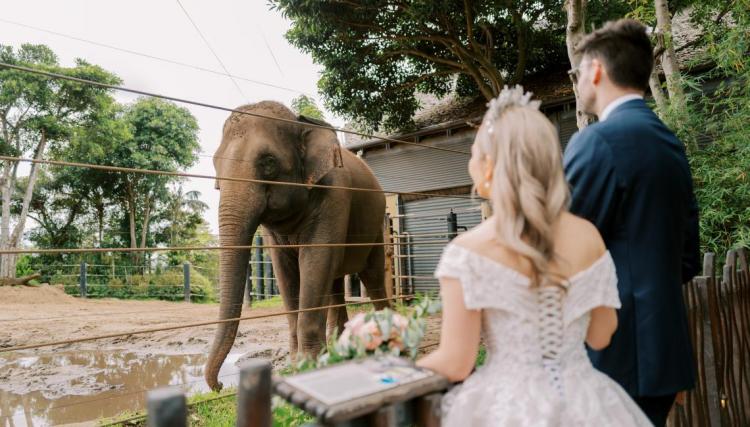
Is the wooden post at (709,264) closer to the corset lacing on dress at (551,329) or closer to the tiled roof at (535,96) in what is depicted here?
the corset lacing on dress at (551,329)

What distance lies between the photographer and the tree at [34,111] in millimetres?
16156

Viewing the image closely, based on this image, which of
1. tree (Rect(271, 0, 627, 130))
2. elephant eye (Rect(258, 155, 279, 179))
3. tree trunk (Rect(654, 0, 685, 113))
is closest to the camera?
elephant eye (Rect(258, 155, 279, 179))

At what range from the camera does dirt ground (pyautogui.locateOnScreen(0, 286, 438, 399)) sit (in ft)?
17.1

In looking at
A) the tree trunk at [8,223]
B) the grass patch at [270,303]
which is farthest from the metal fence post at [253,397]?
the tree trunk at [8,223]

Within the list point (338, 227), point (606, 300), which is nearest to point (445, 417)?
point (606, 300)

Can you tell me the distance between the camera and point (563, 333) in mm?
1151

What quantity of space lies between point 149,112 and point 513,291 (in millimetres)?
21913

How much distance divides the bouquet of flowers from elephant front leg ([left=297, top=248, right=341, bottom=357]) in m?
2.87

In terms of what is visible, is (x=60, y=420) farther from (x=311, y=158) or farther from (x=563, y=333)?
(x=563, y=333)

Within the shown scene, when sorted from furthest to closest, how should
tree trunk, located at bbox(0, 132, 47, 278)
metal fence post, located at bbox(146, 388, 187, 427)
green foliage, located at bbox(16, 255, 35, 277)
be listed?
green foliage, located at bbox(16, 255, 35, 277)
tree trunk, located at bbox(0, 132, 47, 278)
metal fence post, located at bbox(146, 388, 187, 427)

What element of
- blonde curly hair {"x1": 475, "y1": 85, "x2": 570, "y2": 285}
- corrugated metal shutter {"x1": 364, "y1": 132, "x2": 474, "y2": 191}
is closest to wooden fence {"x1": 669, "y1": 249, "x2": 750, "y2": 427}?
blonde curly hair {"x1": 475, "y1": 85, "x2": 570, "y2": 285}

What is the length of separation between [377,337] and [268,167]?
120 inches

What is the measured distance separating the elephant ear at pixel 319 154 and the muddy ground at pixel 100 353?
6.49 ft

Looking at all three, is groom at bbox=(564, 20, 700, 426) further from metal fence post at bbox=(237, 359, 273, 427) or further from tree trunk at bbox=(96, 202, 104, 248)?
tree trunk at bbox=(96, 202, 104, 248)
